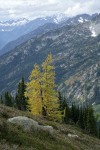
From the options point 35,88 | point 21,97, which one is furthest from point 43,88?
point 21,97

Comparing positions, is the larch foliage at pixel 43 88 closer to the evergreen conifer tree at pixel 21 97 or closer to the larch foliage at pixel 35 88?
the larch foliage at pixel 35 88

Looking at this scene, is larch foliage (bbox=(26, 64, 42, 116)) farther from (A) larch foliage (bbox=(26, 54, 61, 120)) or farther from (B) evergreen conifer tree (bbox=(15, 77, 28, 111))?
(B) evergreen conifer tree (bbox=(15, 77, 28, 111))

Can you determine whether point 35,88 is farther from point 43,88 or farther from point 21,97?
point 21,97

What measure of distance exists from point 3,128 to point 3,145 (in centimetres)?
265

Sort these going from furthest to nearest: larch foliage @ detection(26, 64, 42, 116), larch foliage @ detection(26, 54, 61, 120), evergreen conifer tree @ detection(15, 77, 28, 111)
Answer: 1. evergreen conifer tree @ detection(15, 77, 28, 111)
2. larch foliage @ detection(26, 54, 61, 120)
3. larch foliage @ detection(26, 64, 42, 116)

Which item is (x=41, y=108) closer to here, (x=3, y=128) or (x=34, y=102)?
(x=34, y=102)

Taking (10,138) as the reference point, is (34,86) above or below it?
above

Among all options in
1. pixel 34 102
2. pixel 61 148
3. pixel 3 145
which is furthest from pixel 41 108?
pixel 3 145

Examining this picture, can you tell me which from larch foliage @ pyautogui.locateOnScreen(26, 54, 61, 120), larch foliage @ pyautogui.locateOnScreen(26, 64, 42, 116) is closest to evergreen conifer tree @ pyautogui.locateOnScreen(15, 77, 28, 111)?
larch foliage @ pyautogui.locateOnScreen(26, 54, 61, 120)

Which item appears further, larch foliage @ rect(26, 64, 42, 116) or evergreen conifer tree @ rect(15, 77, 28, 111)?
evergreen conifer tree @ rect(15, 77, 28, 111)

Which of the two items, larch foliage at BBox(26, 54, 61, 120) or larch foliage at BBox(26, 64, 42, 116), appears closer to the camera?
larch foliage at BBox(26, 64, 42, 116)

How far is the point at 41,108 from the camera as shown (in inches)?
2625

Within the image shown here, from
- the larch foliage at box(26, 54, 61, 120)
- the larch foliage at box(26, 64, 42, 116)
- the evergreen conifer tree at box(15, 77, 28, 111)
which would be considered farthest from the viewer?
the evergreen conifer tree at box(15, 77, 28, 111)

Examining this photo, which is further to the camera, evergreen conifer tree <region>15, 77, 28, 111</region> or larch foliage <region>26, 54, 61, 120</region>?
evergreen conifer tree <region>15, 77, 28, 111</region>
